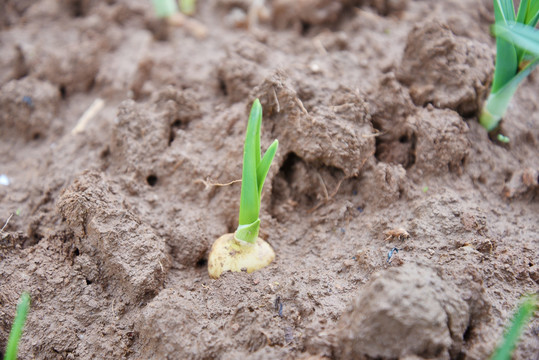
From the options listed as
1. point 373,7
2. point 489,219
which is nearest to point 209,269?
point 489,219

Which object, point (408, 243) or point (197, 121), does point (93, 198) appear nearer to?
point (197, 121)

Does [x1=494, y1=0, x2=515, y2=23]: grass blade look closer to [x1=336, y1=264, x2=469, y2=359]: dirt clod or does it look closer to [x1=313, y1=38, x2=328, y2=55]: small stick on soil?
[x1=313, y1=38, x2=328, y2=55]: small stick on soil

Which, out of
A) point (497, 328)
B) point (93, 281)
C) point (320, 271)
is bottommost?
point (93, 281)

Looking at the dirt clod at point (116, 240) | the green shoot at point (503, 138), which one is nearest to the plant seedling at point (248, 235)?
the dirt clod at point (116, 240)

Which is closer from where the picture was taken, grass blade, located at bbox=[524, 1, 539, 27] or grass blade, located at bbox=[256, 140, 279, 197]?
grass blade, located at bbox=[256, 140, 279, 197]

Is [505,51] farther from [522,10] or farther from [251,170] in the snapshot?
[251,170]

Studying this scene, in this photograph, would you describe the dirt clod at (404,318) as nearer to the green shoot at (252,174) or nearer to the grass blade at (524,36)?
the green shoot at (252,174)

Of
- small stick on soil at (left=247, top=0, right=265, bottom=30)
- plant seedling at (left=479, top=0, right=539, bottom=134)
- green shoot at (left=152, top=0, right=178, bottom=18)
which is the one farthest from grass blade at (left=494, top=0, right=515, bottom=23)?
green shoot at (left=152, top=0, right=178, bottom=18)
